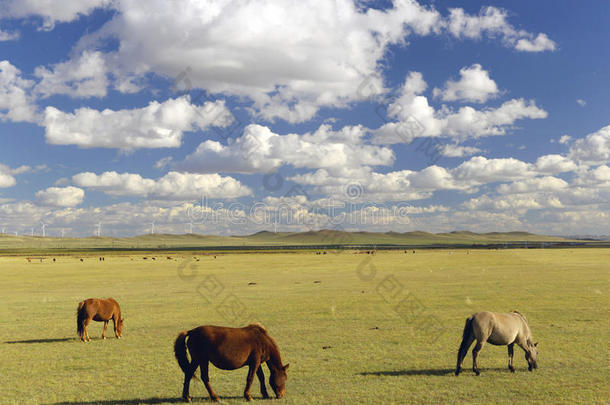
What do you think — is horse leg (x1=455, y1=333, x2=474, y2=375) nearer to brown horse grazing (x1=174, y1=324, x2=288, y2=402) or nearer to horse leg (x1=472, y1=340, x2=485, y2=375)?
horse leg (x1=472, y1=340, x2=485, y2=375)

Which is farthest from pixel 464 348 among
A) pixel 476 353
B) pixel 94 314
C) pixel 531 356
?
pixel 94 314

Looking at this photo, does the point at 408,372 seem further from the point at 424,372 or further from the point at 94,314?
the point at 94,314

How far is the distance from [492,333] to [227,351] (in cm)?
718

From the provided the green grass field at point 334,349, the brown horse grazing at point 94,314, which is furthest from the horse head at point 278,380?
the brown horse grazing at point 94,314

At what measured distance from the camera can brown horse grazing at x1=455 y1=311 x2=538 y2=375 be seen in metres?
12.5

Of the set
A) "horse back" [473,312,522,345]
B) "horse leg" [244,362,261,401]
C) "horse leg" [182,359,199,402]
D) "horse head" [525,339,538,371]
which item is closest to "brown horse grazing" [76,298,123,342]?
"horse leg" [182,359,199,402]

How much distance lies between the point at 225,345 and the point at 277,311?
14389 millimetres

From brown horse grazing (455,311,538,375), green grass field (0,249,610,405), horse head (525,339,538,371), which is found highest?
brown horse grazing (455,311,538,375)

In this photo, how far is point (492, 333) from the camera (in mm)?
12617

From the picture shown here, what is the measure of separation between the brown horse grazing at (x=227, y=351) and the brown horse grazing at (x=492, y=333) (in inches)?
209

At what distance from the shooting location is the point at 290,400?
427 inches

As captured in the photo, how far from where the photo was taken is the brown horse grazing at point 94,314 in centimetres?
1791

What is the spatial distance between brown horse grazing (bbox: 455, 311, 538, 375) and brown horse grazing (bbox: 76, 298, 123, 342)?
514 inches

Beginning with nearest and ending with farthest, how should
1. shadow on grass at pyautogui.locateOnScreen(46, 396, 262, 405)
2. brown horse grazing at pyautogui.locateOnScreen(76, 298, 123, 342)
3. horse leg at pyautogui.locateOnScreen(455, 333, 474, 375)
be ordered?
shadow on grass at pyautogui.locateOnScreen(46, 396, 262, 405), horse leg at pyautogui.locateOnScreen(455, 333, 474, 375), brown horse grazing at pyautogui.locateOnScreen(76, 298, 123, 342)
